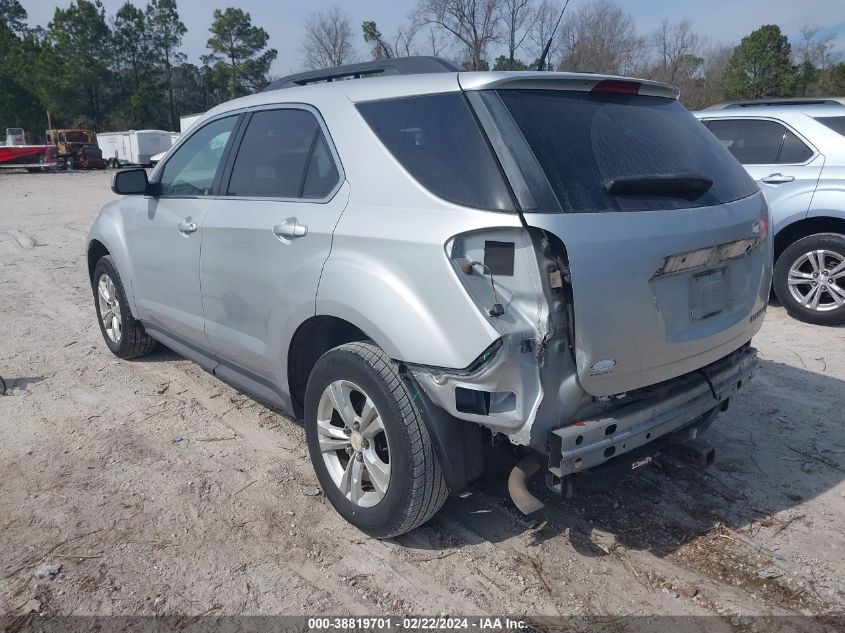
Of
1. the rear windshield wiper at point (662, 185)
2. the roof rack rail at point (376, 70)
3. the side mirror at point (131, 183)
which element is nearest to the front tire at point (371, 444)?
the rear windshield wiper at point (662, 185)

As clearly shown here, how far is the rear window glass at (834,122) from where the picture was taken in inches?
247

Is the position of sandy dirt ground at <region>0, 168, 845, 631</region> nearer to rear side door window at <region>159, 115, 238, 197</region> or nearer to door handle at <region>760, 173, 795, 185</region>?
rear side door window at <region>159, 115, 238, 197</region>

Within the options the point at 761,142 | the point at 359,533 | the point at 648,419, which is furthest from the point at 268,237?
the point at 761,142

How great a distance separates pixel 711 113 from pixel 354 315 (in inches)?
244

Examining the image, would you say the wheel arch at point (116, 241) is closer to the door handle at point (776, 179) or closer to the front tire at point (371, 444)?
the front tire at point (371, 444)

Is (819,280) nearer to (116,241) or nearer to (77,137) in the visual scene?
(116,241)

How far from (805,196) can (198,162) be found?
5541 mm

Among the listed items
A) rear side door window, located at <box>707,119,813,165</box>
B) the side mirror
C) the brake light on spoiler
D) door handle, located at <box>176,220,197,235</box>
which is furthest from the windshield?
the brake light on spoiler

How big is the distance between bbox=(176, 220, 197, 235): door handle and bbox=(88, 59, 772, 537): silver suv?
0.45 meters

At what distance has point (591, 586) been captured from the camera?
2.66 metres

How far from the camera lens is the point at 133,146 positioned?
38.5 meters

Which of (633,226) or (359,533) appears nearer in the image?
(633,226)

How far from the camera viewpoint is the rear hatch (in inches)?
92.3

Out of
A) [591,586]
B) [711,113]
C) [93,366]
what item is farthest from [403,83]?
[711,113]
